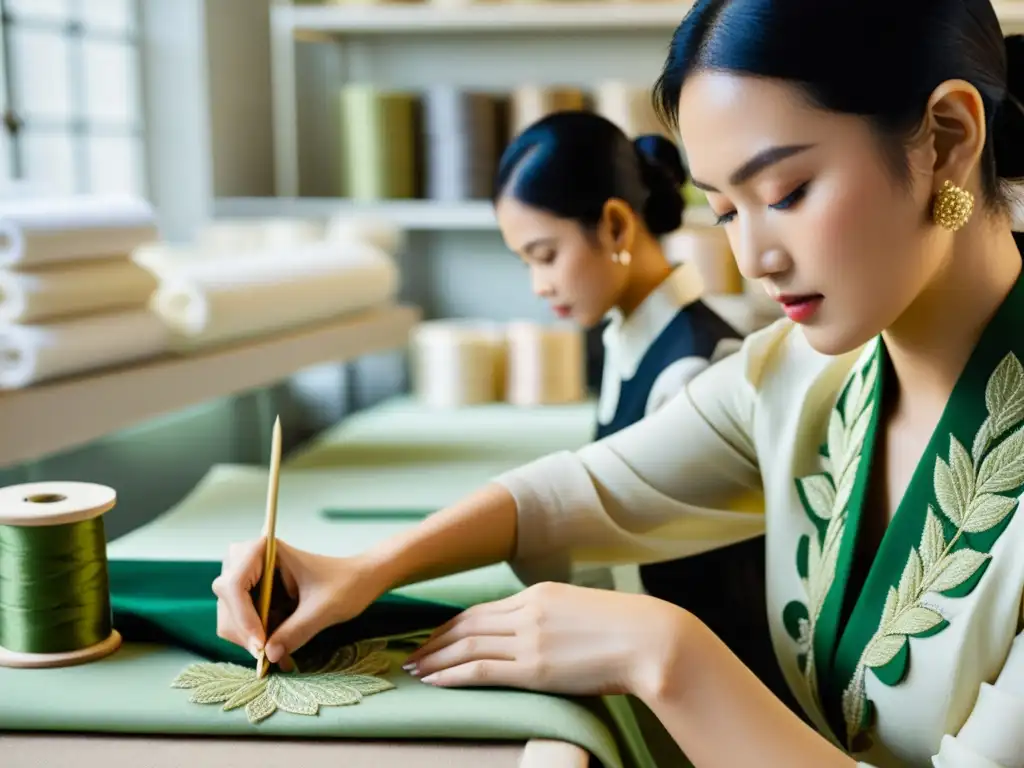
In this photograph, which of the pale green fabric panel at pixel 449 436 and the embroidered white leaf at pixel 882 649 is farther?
the pale green fabric panel at pixel 449 436

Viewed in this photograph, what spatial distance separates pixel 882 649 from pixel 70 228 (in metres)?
1.02

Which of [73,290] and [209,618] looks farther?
[73,290]

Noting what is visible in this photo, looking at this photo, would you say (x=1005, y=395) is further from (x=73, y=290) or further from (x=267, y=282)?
(x=267, y=282)

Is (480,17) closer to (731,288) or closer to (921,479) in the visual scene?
(731,288)

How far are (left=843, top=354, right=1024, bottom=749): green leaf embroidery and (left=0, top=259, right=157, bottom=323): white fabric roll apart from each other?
0.98 metres

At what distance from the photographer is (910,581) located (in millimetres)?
866

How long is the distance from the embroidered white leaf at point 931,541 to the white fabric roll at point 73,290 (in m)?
0.99

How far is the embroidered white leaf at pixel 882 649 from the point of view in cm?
86

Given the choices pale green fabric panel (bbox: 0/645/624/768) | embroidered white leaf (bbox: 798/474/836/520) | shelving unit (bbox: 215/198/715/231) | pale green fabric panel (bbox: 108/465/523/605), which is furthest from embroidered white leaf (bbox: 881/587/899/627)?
shelving unit (bbox: 215/198/715/231)

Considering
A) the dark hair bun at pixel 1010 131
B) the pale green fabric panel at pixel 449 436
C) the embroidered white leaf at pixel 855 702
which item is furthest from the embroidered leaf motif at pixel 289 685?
the pale green fabric panel at pixel 449 436

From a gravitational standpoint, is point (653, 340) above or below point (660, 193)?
below

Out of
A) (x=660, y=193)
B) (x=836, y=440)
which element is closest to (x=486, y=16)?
(x=660, y=193)

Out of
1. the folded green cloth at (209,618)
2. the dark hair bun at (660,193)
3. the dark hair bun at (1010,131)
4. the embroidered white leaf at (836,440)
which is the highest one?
the dark hair bun at (1010,131)

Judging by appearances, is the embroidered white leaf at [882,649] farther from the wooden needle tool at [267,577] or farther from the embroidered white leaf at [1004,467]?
the wooden needle tool at [267,577]
